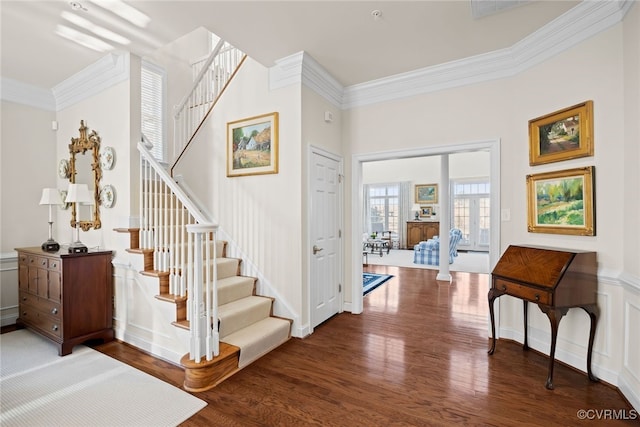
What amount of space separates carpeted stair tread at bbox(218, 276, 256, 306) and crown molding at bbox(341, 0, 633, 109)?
269 cm

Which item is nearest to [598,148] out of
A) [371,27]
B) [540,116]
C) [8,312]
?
[540,116]

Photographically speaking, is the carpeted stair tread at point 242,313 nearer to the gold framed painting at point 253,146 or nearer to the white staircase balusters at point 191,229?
the white staircase balusters at point 191,229

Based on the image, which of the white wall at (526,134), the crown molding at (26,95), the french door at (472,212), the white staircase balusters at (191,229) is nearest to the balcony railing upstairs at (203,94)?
the white staircase balusters at (191,229)

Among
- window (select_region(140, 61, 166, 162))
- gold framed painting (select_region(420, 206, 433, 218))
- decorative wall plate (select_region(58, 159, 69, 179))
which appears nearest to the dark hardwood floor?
decorative wall plate (select_region(58, 159, 69, 179))

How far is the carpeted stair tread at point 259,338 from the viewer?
2.73 metres

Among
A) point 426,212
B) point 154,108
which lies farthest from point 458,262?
point 154,108

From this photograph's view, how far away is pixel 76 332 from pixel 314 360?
243 centimetres

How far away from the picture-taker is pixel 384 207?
1253cm

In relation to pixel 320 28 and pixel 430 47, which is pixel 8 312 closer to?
pixel 320 28

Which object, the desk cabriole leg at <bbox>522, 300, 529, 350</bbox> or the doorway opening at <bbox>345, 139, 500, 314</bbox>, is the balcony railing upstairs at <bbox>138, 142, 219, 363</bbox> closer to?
the doorway opening at <bbox>345, 139, 500, 314</bbox>

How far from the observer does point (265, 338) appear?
2.94 metres

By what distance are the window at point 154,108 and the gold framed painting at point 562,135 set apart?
17.3 ft

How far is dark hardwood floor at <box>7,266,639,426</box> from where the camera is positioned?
201 cm

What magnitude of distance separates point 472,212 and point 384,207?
331 centimetres
